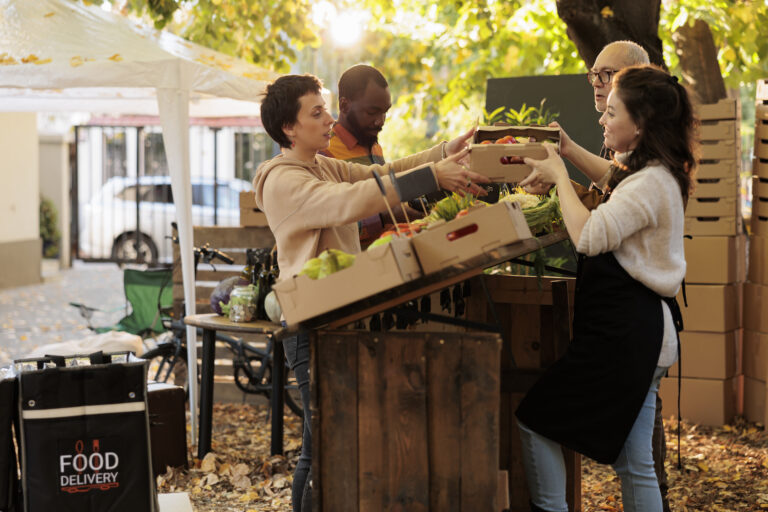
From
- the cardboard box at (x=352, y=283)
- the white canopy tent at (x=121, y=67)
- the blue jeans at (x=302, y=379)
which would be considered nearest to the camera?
the cardboard box at (x=352, y=283)

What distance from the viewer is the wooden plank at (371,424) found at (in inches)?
110

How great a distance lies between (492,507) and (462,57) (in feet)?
25.7

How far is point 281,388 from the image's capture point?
220 inches

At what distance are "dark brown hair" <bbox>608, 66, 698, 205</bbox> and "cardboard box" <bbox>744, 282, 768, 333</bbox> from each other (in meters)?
3.66

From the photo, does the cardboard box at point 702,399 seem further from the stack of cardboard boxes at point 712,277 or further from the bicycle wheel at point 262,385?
the bicycle wheel at point 262,385

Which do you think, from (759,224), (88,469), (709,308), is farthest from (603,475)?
(88,469)

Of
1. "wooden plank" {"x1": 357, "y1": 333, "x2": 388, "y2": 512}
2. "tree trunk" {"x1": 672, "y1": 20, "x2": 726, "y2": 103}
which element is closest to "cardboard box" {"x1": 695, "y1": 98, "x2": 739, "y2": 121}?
"tree trunk" {"x1": 672, "y1": 20, "x2": 726, "y2": 103}

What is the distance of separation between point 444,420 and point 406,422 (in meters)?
0.12

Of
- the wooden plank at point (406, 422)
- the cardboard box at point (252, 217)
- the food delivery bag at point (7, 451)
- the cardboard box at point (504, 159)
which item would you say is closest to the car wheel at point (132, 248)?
the cardboard box at point (252, 217)

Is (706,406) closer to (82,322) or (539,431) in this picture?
(539,431)

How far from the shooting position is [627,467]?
3.04 meters

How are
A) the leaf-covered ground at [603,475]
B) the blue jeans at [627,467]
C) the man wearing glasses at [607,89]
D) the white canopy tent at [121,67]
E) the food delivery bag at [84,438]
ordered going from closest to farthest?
the blue jeans at [627,467] < the food delivery bag at [84,438] < the man wearing glasses at [607,89] < the leaf-covered ground at [603,475] < the white canopy tent at [121,67]

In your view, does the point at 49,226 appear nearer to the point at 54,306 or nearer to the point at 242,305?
the point at 54,306

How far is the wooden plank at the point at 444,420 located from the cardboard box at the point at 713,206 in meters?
3.90
